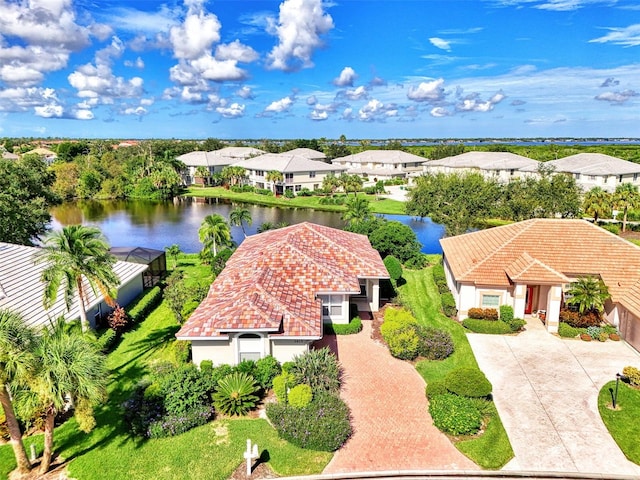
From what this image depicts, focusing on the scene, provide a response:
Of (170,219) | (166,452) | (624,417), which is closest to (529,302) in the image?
(624,417)

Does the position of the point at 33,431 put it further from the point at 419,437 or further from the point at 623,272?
the point at 623,272

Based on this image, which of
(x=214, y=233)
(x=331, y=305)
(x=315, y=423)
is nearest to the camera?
(x=315, y=423)

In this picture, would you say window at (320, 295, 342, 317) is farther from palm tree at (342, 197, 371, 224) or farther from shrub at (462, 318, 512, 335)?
palm tree at (342, 197, 371, 224)

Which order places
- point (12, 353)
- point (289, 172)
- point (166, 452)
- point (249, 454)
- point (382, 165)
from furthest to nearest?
1. point (382, 165)
2. point (289, 172)
3. point (166, 452)
4. point (249, 454)
5. point (12, 353)

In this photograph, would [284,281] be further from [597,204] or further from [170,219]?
[170,219]

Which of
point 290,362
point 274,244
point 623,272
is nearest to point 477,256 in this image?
point 623,272

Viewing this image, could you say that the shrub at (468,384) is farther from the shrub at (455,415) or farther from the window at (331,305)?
the window at (331,305)
